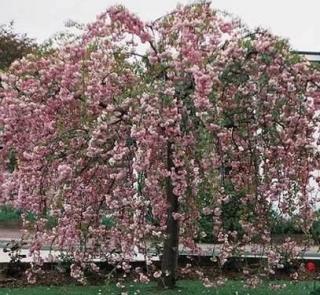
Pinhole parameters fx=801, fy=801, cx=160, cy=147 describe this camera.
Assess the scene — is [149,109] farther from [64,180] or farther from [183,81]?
[64,180]

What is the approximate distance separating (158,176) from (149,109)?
2.41 ft

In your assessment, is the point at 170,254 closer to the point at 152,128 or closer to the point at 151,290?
the point at 151,290

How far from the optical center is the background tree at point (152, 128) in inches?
257

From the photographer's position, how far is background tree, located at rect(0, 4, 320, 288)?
6.53 metres

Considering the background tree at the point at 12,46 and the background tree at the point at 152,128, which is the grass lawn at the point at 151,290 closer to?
the background tree at the point at 152,128

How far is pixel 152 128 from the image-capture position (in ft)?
20.6

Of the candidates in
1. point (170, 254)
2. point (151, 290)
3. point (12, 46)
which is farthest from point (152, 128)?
point (12, 46)

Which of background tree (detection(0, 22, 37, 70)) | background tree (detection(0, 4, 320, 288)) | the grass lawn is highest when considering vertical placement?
background tree (detection(0, 22, 37, 70))

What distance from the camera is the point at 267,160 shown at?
279 inches

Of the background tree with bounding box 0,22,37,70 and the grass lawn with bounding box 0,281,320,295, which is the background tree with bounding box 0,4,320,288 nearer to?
the grass lawn with bounding box 0,281,320,295

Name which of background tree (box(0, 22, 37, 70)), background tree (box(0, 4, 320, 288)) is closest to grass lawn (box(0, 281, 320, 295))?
background tree (box(0, 4, 320, 288))

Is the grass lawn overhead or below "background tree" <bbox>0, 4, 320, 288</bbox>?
below

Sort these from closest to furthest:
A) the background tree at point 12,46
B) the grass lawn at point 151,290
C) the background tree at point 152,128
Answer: the background tree at point 152,128, the grass lawn at point 151,290, the background tree at point 12,46

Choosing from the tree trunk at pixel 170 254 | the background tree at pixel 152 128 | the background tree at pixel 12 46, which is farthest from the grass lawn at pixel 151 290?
the background tree at pixel 12 46
